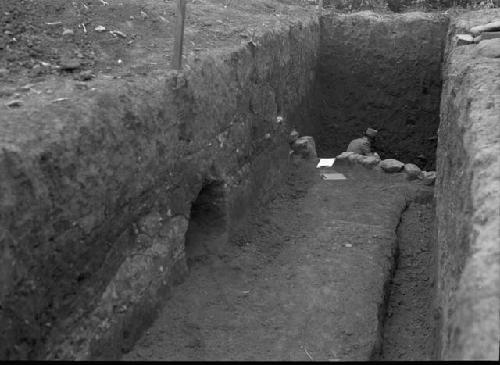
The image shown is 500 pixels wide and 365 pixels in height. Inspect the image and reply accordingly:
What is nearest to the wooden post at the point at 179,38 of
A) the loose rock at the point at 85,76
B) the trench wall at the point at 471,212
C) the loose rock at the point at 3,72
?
the loose rock at the point at 85,76

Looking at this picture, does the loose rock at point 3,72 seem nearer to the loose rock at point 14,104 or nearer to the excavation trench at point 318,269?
the loose rock at point 14,104

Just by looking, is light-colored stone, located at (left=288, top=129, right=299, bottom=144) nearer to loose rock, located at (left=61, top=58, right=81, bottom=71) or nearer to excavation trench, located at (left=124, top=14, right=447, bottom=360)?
excavation trench, located at (left=124, top=14, right=447, bottom=360)

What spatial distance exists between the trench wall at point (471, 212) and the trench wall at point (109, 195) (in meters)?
1.88

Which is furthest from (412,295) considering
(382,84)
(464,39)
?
(382,84)

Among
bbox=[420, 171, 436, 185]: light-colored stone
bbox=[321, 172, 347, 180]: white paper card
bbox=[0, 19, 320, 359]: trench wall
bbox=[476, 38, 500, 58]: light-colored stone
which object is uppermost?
bbox=[476, 38, 500, 58]: light-colored stone

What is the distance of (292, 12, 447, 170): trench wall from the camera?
882 cm

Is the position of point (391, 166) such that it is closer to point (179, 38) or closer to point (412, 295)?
point (412, 295)

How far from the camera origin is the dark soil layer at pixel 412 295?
4445 millimetres

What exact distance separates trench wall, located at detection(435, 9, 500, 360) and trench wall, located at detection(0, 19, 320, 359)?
188 cm

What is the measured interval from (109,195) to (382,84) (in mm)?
6103

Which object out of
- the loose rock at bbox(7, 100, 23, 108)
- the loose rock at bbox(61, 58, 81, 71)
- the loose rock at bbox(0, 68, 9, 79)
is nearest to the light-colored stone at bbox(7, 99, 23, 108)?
the loose rock at bbox(7, 100, 23, 108)

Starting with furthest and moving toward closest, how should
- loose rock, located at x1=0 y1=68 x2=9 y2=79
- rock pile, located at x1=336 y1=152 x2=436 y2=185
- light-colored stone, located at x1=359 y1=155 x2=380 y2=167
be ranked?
light-colored stone, located at x1=359 y1=155 x2=380 y2=167
rock pile, located at x1=336 y1=152 x2=436 y2=185
loose rock, located at x1=0 y1=68 x2=9 y2=79

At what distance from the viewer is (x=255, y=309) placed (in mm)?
4652

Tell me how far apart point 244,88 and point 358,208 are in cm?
184
